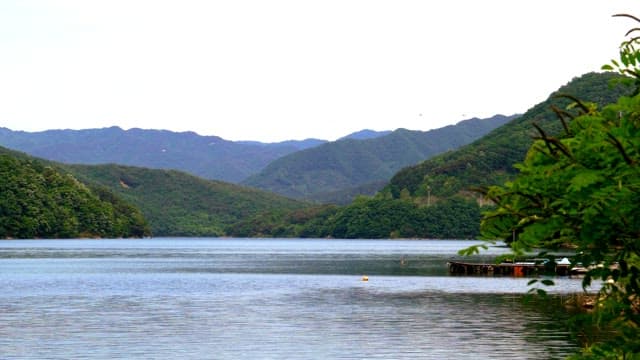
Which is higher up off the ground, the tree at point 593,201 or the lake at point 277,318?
the tree at point 593,201

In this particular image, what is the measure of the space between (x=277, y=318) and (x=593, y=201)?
234 ft

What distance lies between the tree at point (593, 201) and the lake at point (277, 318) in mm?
45310

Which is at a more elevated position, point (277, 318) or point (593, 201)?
point (593, 201)

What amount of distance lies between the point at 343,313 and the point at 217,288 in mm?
38149

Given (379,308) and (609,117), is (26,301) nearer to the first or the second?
(379,308)

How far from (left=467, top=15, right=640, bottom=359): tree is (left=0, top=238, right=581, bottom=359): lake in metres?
45.3

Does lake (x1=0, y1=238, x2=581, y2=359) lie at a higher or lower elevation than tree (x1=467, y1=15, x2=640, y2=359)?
lower

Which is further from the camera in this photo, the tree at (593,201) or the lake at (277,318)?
the lake at (277,318)

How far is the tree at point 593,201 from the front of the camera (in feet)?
32.8

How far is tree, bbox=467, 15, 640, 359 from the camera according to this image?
1000 cm

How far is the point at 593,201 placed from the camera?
9945mm

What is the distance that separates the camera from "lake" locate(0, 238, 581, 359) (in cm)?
5912

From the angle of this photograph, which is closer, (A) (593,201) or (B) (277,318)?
(A) (593,201)

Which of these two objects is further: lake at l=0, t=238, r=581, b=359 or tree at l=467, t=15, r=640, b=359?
lake at l=0, t=238, r=581, b=359
